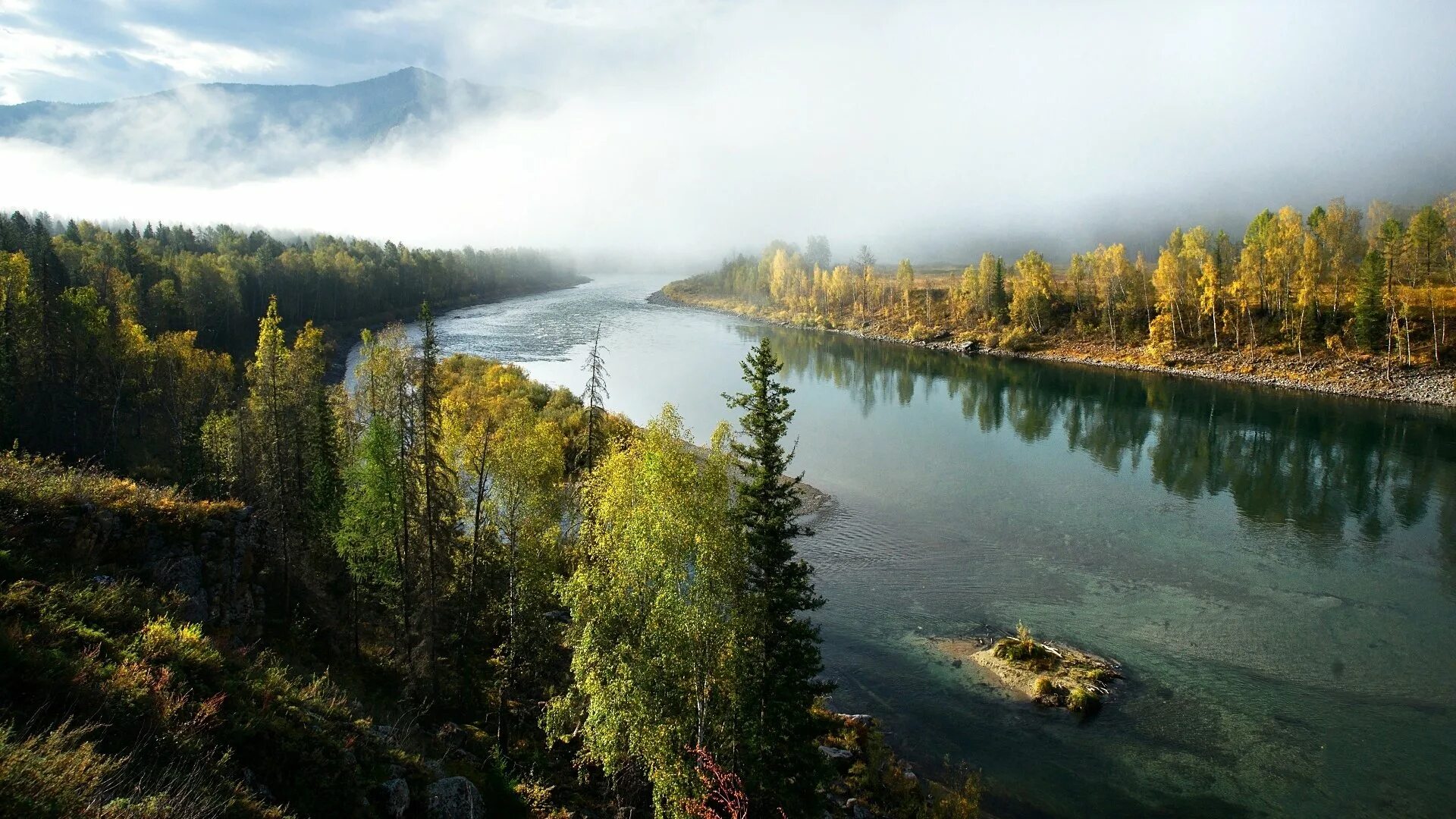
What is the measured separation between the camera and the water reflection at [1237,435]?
49.1 m

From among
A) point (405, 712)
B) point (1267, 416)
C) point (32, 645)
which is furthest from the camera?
point (1267, 416)

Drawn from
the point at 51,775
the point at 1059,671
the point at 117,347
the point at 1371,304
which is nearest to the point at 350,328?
the point at 117,347

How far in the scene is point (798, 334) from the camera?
15112 centimetres

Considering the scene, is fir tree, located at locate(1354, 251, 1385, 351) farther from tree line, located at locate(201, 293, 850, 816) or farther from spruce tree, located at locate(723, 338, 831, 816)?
spruce tree, located at locate(723, 338, 831, 816)

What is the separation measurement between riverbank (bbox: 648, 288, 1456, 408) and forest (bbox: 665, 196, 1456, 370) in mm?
1135

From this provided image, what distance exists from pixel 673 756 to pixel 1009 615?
22652 mm

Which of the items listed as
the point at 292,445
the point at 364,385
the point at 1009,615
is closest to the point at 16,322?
the point at 364,385

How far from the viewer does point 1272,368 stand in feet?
302

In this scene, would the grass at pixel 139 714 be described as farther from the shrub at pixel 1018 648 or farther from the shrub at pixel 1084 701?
the shrub at pixel 1018 648

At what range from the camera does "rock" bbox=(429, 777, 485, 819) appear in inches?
592

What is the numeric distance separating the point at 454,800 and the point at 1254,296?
116m

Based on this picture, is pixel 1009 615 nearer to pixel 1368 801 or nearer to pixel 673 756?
pixel 1368 801

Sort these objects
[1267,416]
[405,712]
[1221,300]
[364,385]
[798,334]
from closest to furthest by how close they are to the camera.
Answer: [405,712]
[364,385]
[1267,416]
[1221,300]
[798,334]

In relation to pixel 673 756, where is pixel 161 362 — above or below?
above
